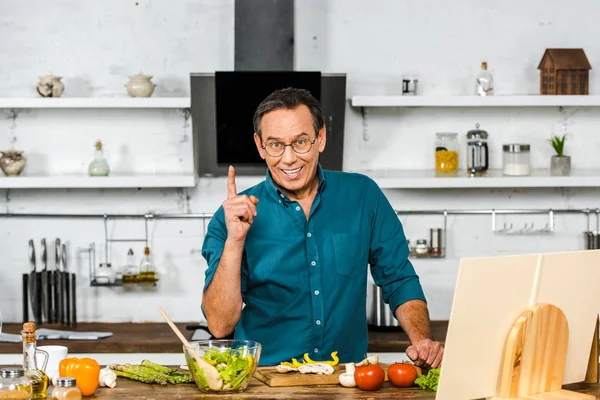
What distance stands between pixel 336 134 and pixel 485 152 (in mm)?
764

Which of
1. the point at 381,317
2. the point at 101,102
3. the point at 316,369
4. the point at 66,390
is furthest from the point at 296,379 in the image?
the point at 101,102

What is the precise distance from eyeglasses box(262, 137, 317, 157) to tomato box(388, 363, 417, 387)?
2.33ft

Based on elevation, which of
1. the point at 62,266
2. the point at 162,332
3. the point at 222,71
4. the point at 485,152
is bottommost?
the point at 162,332

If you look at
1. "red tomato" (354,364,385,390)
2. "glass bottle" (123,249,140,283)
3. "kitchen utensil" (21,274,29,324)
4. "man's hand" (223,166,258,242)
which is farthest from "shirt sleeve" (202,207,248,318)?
"kitchen utensil" (21,274,29,324)

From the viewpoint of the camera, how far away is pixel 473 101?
4285 mm

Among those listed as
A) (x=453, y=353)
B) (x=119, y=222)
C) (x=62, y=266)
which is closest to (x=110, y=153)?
(x=119, y=222)

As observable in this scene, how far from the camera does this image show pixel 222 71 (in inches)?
170

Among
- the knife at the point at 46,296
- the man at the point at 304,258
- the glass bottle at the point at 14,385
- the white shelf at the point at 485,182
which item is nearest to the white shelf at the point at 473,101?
the white shelf at the point at 485,182

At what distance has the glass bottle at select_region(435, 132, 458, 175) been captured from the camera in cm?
441

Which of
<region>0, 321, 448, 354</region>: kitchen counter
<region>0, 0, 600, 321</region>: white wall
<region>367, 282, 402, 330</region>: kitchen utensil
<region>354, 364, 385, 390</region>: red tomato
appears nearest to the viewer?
<region>354, 364, 385, 390</region>: red tomato

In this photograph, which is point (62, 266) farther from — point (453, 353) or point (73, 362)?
point (453, 353)

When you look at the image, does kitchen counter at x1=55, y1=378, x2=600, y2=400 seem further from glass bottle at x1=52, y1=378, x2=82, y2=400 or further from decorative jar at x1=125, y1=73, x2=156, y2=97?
decorative jar at x1=125, y1=73, x2=156, y2=97

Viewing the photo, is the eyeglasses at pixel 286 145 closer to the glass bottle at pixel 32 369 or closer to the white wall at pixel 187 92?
the glass bottle at pixel 32 369

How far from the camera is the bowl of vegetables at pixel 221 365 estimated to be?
209 centimetres
